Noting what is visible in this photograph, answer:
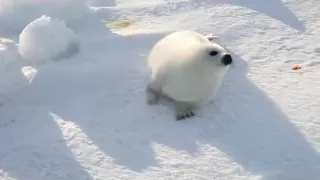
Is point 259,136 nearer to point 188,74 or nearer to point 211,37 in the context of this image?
point 188,74

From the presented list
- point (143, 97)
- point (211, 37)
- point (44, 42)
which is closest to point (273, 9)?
point (211, 37)

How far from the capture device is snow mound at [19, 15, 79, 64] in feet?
9.83

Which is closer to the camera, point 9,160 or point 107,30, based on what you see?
A: point 9,160

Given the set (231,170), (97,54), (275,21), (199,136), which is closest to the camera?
(231,170)

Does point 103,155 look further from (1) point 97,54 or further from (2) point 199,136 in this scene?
(1) point 97,54

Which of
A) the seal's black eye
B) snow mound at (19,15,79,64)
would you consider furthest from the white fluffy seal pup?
snow mound at (19,15,79,64)

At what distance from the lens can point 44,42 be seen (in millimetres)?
3006

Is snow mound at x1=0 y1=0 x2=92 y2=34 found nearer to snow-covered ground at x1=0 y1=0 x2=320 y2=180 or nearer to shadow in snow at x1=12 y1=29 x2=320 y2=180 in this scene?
snow-covered ground at x1=0 y1=0 x2=320 y2=180

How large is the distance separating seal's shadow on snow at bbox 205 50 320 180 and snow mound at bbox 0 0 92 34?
1081 mm

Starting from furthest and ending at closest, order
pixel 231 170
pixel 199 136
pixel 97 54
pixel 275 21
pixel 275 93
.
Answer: pixel 275 21 < pixel 97 54 < pixel 275 93 < pixel 199 136 < pixel 231 170

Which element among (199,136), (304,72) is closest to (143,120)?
(199,136)

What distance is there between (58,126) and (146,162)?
466 mm

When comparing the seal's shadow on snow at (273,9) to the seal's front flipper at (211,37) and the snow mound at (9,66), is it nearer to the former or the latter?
the seal's front flipper at (211,37)

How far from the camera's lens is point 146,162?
238cm
